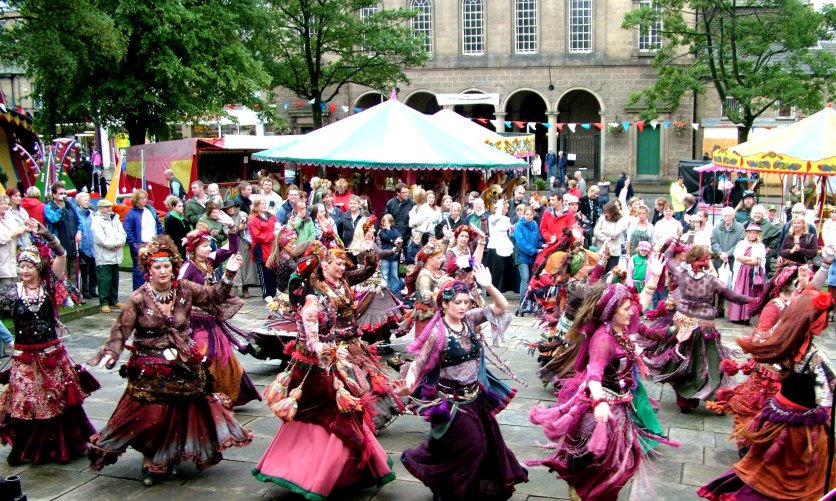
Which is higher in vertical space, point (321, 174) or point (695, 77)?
point (695, 77)

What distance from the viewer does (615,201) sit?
45.8 ft

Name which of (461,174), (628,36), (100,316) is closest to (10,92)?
(628,36)

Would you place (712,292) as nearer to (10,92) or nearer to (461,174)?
(461,174)

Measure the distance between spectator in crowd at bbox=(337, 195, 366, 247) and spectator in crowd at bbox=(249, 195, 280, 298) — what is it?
105cm

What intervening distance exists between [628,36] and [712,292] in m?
30.4

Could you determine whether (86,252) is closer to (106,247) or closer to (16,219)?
(106,247)

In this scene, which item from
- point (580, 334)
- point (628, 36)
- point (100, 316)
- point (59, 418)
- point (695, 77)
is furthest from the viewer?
point (628, 36)

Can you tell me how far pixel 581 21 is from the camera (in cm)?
3716

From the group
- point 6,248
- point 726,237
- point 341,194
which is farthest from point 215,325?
point 726,237

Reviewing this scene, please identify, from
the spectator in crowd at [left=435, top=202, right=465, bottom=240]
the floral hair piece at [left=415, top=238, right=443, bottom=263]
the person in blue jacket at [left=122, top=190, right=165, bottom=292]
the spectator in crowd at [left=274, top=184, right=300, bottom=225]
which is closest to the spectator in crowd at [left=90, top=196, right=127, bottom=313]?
the person in blue jacket at [left=122, top=190, right=165, bottom=292]

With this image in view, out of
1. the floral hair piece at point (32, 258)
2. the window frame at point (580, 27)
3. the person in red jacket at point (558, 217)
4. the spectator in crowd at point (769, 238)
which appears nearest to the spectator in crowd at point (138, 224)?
the floral hair piece at point (32, 258)

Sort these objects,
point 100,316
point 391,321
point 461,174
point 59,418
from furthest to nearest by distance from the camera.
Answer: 1. point 461,174
2. point 100,316
3. point 391,321
4. point 59,418

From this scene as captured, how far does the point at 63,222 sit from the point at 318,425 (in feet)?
27.0

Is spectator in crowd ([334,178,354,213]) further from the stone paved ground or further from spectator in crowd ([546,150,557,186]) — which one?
spectator in crowd ([546,150,557,186])
